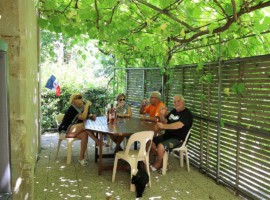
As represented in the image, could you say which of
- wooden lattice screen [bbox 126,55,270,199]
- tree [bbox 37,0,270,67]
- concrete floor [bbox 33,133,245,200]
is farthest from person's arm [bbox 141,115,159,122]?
tree [bbox 37,0,270,67]

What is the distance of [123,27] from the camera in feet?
15.9

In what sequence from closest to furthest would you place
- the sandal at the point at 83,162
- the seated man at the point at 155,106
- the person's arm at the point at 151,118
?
the sandal at the point at 83,162 → the person's arm at the point at 151,118 → the seated man at the point at 155,106

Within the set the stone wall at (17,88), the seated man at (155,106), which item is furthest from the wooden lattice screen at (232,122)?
the stone wall at (17,88)

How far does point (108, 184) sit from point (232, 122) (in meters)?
1.99

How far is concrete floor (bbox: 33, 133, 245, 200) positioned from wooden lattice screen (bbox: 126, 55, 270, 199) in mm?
295

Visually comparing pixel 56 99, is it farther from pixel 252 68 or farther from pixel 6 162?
pixel 6 162

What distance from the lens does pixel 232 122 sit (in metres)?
4.47

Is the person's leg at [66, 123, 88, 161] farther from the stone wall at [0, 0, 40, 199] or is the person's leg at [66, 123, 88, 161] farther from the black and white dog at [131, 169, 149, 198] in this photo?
the stone wall at [0, 0, 40, 199]

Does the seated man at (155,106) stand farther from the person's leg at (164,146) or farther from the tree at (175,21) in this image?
the tree at (175,21)

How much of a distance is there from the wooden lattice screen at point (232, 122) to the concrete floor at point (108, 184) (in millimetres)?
295

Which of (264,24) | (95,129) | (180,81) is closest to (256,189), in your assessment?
(264,24)

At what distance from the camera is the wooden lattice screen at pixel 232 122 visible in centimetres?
386

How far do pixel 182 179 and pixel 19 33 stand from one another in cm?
332

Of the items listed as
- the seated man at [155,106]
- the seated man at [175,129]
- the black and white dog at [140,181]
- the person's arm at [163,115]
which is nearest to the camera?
the black and white dog at [140,181]
